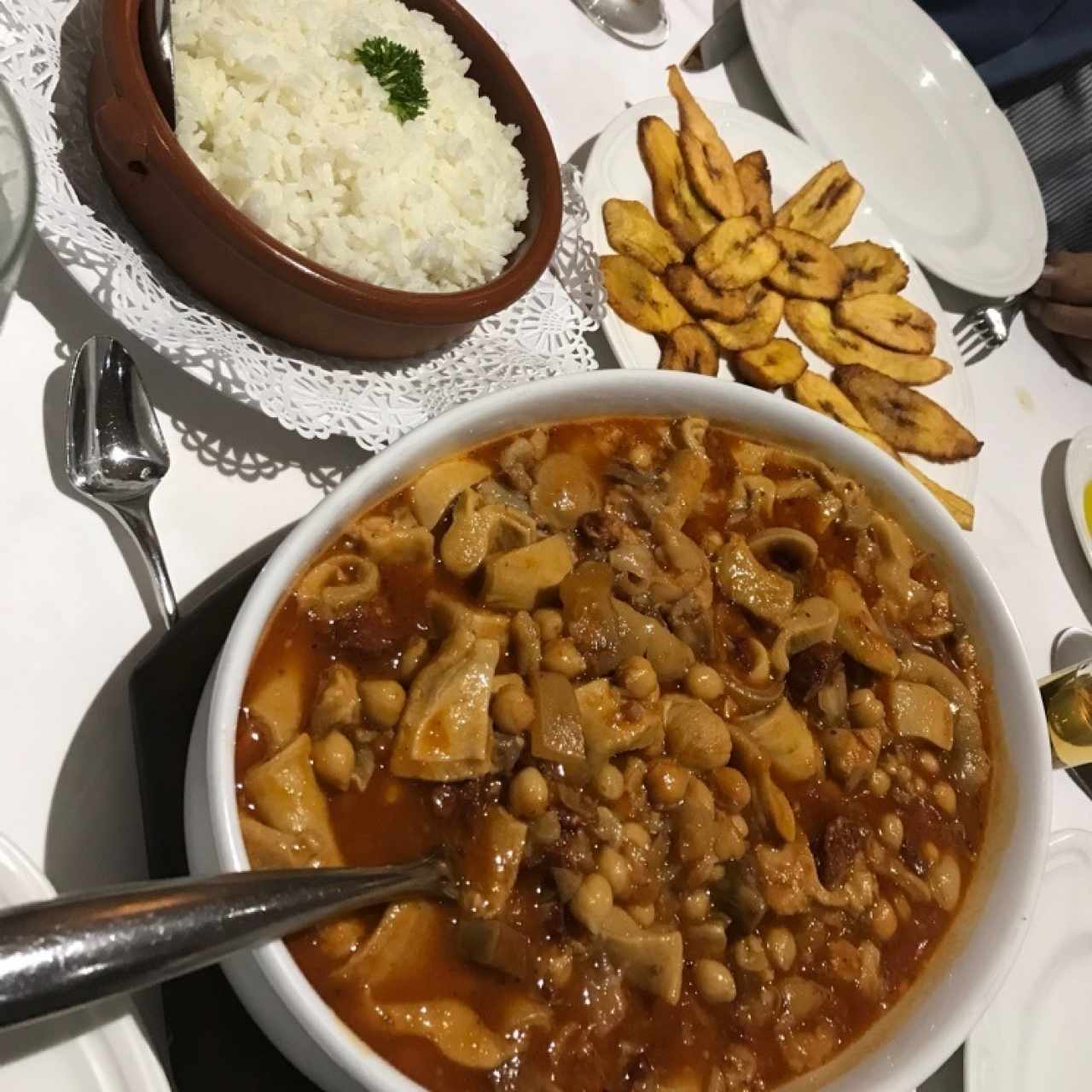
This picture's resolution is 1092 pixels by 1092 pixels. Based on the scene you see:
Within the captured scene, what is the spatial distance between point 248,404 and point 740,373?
1.21 m

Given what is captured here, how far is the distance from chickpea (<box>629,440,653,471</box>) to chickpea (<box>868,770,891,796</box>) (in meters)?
0.61

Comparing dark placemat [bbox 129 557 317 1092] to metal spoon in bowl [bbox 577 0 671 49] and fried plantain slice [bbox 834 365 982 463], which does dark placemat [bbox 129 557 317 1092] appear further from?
metal spoon in bowl [bbox 577 0 671 49]

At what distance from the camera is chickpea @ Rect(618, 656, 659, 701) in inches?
57.8

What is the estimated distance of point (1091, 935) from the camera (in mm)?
2141

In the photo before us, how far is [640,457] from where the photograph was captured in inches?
67.0

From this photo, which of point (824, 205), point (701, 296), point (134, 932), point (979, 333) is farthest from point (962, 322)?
point (134, 932)

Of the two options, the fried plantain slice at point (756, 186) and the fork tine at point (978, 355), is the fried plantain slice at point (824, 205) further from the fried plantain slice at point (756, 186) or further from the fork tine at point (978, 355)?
the fork tine at point (978, 355)

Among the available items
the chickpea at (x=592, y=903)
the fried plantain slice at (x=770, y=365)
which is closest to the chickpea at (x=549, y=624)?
the chickpea at (x=592, y=903)

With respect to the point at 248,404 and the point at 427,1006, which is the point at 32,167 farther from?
the point at 427,1006

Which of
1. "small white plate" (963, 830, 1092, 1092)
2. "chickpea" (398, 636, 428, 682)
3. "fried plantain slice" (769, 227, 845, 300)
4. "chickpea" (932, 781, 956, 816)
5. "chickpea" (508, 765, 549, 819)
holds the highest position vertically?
"fried plantain slice" (769, 227, 845, 300)

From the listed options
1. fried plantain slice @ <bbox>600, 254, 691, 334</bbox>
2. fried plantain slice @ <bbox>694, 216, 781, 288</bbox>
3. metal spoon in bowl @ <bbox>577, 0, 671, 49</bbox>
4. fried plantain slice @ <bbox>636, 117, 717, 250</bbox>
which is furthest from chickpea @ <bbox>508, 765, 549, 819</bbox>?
metal spoon in bowl @ <bbox>577, 0, 671, 49</bbox>

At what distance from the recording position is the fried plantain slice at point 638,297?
218cm

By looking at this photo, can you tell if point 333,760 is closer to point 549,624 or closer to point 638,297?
point 549,624

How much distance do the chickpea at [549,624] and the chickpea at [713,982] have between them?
1.60 ft
